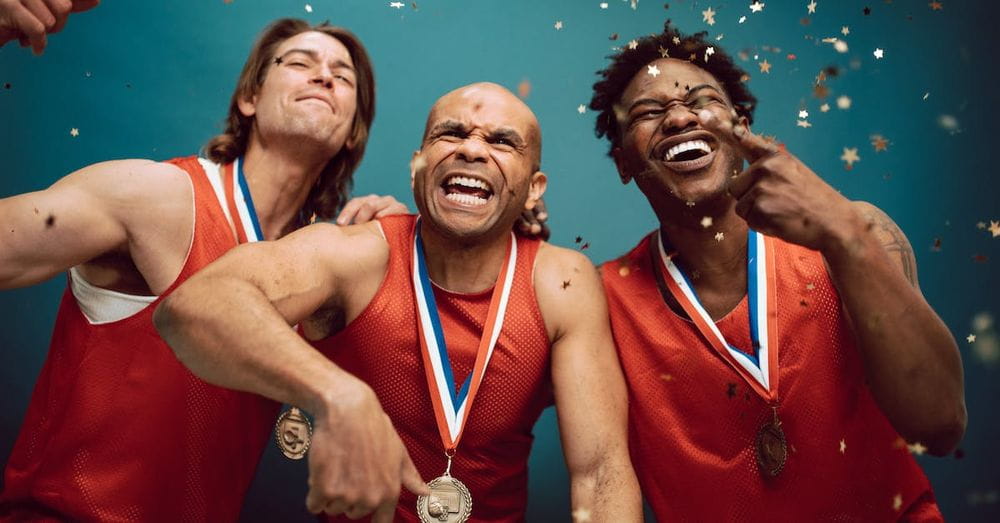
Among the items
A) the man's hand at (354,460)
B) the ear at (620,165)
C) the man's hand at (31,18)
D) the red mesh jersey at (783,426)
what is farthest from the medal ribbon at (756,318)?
the man's hand at (31,18)

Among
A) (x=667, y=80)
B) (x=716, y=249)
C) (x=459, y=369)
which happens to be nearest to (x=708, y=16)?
(x=667, y=80)

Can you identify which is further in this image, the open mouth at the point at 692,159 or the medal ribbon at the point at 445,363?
the open mouth at the point at 692,159

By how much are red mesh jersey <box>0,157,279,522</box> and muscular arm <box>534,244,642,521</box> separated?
2.91ft

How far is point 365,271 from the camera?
201cm

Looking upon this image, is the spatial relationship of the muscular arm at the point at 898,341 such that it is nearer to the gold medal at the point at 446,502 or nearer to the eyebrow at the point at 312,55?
the gold medal at the point at 446,502

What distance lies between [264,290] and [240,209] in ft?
2.29

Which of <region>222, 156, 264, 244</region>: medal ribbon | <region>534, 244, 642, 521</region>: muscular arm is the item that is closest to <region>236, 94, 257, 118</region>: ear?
<region>222, 156, 264, 244</region>: medal ribbon

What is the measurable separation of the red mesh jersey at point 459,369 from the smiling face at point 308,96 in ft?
1.82

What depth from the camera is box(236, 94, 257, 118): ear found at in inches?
104

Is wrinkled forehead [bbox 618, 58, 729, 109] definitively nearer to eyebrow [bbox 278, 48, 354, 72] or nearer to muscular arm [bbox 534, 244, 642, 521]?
muscular arm [bbox 534, 244, 642, 521]

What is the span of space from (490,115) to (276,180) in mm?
771

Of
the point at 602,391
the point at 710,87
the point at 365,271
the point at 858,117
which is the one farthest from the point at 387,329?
the point at 858,117

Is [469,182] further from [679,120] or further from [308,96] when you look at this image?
[308,96]

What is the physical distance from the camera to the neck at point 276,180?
8.02ft
